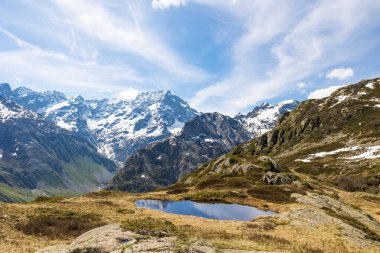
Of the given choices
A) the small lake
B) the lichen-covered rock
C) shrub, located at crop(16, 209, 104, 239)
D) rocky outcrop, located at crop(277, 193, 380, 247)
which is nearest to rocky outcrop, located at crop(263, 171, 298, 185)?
rocky outcrop, located at crop(277, 193, 380, 247)

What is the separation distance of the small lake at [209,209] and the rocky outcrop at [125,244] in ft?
99.2

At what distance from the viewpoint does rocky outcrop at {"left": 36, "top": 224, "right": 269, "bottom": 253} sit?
1953 centimetres

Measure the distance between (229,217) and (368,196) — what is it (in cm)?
5630

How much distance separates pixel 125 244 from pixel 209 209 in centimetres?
3887

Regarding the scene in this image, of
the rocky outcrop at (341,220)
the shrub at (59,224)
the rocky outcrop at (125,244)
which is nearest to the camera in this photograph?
the rocky outcrop at (125,244)

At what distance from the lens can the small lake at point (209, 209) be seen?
53438 mm

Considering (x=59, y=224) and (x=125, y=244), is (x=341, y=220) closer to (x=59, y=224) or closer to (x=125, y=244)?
(x=59, y=224)

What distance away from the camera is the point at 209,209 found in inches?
2301

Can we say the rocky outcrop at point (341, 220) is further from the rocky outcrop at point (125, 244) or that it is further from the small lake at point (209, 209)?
the rocky outcrop at point (125, 244)

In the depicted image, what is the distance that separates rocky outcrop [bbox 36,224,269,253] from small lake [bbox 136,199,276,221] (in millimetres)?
30223

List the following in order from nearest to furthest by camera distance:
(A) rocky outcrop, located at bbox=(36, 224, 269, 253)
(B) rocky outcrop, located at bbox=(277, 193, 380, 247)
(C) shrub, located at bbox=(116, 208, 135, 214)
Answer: (A) rocky outcrop, located at bbox=(36, 224, 269, 253)
(B) rocky outcrop, located at bbox=(277, 193, 380, 247)
(C) shrub, located at bbox=(116, 208, 135, 214)

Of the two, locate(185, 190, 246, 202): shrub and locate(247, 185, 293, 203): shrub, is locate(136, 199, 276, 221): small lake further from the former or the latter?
locate(247, 185, 293, 203): shrub

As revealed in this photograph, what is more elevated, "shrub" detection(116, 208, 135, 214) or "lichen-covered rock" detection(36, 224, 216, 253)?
"shrub" detection(116, 208, 135, 214)

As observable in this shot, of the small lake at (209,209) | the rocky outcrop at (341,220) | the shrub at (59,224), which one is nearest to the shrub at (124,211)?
the shrub at (59,224)
